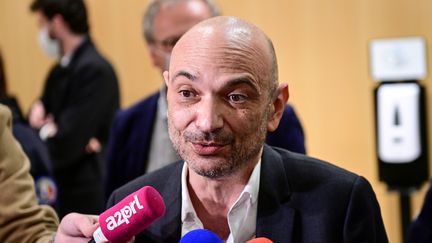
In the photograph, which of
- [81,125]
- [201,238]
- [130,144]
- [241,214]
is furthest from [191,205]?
[81,125]

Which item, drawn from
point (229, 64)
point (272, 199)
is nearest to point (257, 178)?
point (272, 199)

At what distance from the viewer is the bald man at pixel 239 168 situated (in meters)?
1.46

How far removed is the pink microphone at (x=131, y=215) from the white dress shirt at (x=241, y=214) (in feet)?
0.86

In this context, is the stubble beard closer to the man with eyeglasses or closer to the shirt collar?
the shirt collar

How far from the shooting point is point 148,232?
1.63 meters

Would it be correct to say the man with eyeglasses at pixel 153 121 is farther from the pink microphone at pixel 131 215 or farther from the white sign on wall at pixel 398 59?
the white sign on wall at pixel 398 59

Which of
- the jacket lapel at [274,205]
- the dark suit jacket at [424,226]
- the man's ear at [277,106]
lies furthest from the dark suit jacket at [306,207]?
the dark suit jacket at [424,226]

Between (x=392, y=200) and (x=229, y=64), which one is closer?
(x=229, y=64)

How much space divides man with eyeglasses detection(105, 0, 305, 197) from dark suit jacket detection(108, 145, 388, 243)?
1006 mm

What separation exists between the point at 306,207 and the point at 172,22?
123cm

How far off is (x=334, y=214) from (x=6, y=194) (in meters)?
0.73

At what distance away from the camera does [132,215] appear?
1.35 metres

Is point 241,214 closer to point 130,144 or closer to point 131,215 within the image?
point 131,215

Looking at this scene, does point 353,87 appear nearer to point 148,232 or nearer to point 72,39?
point 72,39
